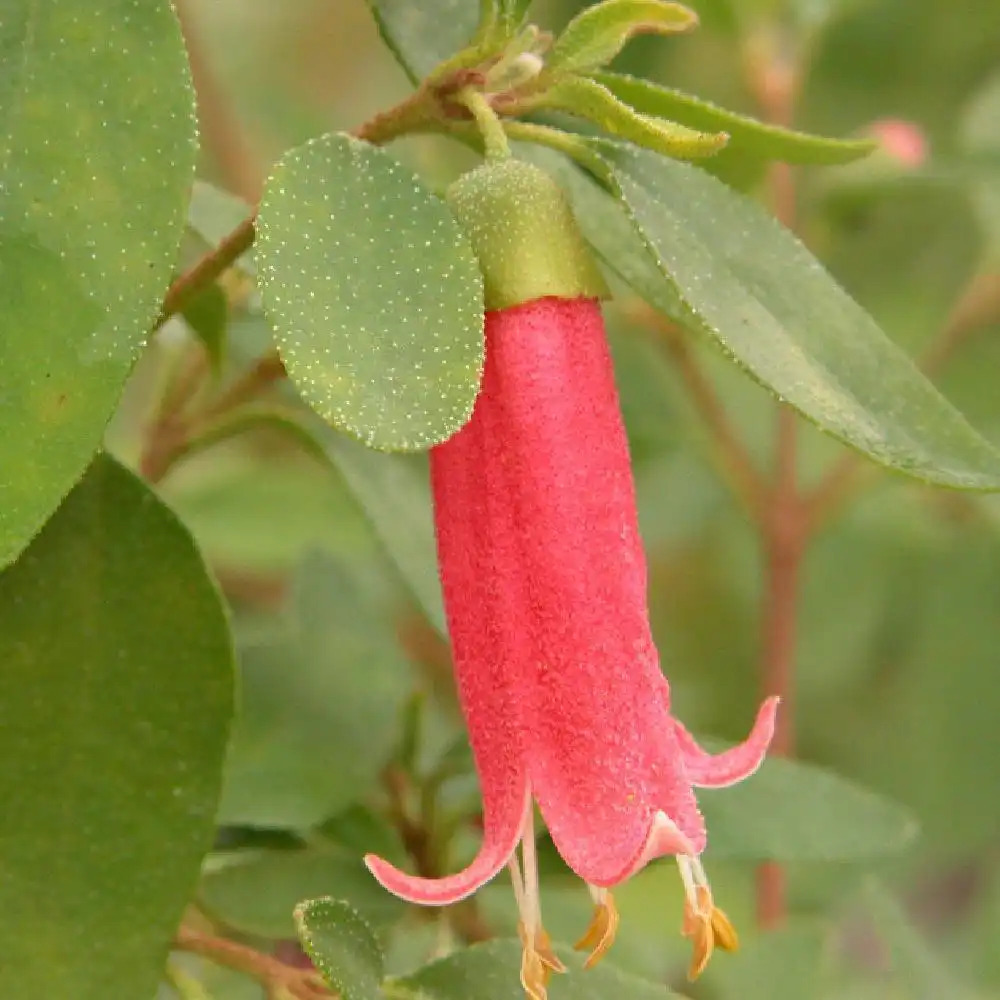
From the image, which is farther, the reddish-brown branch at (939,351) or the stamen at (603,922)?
the reddish-brown branch at (939,351)

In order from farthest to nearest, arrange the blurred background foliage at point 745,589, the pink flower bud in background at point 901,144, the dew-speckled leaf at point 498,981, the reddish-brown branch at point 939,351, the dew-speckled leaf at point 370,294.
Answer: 1. the reddish-brown branch at point 939,351
2. the pink flower bud in background at point 901,144
3. the blurred background foliage at point 745,589
4. the dew-speckled leaf at point 498,981
5. the dew-speckled leaf at point 370,294

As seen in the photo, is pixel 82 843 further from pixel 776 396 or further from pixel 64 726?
pixel 776 396

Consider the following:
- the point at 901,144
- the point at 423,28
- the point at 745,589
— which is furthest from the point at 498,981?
the point at 745,589

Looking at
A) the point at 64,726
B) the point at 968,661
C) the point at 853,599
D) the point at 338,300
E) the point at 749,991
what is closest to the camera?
the point at 338,300

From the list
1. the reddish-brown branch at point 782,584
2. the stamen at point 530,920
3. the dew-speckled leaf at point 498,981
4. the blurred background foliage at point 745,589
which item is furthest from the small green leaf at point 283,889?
Result: the reddish-brown branch at point 782,584

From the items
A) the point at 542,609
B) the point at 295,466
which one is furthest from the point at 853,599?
the point at 542,609

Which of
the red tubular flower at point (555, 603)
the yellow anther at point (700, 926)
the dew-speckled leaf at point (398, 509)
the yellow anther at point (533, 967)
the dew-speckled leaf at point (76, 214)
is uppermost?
the dew-speckled leaf at point (76, 214)

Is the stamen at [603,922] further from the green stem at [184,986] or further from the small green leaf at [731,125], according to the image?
the small green leaf at [731,125]
